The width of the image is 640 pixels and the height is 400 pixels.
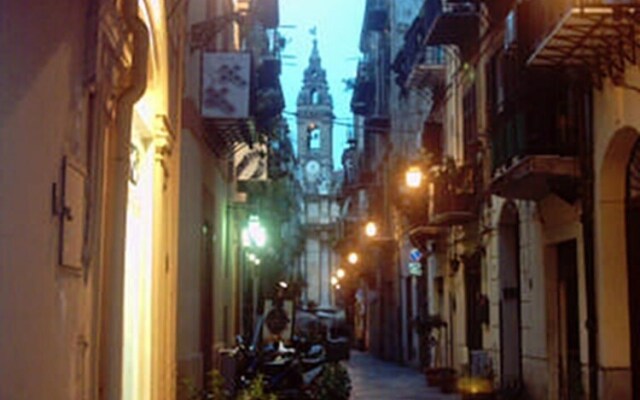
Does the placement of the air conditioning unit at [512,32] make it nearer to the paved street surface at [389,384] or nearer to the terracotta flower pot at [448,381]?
the paved street surface at [389,384]

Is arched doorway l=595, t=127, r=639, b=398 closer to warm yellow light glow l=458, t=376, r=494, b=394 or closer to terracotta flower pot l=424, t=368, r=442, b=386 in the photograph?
warm yellow light glow l=458, t=376, r=494, b=394

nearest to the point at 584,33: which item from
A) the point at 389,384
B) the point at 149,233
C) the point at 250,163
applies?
the point at 149,233

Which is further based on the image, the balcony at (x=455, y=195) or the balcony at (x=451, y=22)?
the balcony at (x=455, y=195)

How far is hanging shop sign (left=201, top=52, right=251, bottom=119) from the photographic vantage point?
51.3ft

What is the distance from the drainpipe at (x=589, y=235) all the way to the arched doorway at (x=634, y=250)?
0.60 metres

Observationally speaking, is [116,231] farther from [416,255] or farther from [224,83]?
[416,255]

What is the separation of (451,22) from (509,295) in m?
7.04

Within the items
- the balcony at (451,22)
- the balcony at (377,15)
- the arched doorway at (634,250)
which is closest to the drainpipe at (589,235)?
the arched doorway at (634,250)

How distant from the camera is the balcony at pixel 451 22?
2361cm

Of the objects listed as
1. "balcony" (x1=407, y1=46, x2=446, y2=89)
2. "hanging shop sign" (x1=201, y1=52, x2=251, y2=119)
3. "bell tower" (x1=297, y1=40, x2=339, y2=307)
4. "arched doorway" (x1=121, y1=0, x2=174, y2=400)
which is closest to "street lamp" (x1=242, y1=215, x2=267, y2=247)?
"balcony" (x1=407, y1=46, x2=446, y2=89)

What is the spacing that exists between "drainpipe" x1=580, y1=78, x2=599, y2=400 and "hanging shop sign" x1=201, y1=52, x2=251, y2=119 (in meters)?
5.34

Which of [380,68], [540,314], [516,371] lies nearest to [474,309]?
[516,371]

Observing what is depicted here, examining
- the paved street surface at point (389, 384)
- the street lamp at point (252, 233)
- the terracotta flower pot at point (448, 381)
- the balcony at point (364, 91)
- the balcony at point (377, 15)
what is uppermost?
the balcony at point (377, 15)

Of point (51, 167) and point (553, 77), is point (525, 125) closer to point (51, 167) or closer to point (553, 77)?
point (553, 77)
